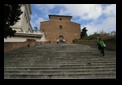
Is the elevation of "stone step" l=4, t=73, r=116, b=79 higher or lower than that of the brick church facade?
lower

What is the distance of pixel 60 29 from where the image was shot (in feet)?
141

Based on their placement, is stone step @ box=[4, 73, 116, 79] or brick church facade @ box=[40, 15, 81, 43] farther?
brick church facade @ box=[40, 15, 81, 43]

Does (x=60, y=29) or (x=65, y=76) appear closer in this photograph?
(x=65, y=76)

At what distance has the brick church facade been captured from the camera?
41.7m

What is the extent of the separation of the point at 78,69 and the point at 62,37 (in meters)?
33.9

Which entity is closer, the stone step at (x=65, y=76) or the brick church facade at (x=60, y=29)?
the stone step at (x=65, y=76)

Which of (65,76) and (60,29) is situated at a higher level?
(60,29)

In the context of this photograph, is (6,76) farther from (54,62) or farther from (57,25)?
(57,25)

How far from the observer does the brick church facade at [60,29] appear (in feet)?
137

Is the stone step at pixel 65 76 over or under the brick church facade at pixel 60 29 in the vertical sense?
under
